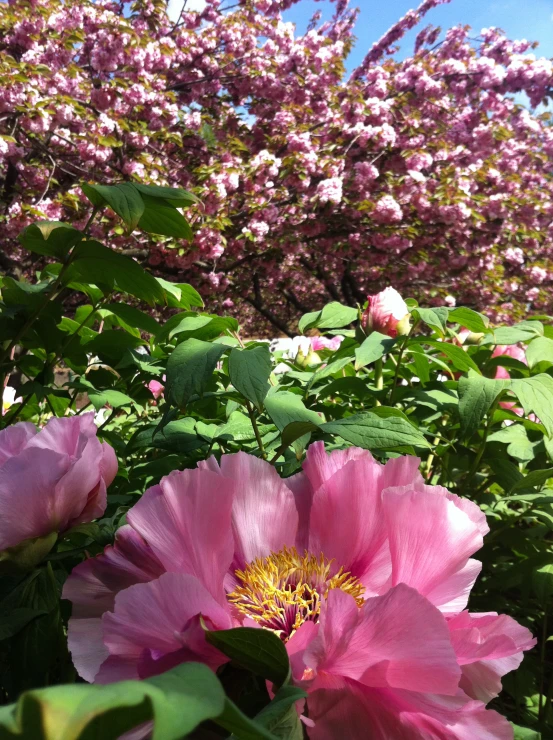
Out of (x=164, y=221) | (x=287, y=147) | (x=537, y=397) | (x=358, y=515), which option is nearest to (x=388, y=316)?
(x=537, y=397)

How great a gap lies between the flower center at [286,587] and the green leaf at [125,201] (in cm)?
27

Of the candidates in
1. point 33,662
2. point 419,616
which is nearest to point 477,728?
point 419,616

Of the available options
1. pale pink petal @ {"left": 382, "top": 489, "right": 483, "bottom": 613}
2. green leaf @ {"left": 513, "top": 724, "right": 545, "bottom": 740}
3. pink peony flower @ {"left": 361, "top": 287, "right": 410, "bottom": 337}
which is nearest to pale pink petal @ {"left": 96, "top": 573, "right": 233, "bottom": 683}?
pale pink petal @ {"left": 382, "top": 489, "right": 483, "bottom": 613}

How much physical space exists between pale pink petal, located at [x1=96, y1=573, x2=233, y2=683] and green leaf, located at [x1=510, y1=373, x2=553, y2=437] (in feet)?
1.25

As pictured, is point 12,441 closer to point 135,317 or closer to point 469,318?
point 135,317

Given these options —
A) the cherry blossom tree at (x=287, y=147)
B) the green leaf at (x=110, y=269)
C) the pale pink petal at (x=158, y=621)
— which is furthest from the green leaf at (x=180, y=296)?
the cherry blossom tree at (x=287, y=147)

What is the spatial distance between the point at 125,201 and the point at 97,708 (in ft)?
1.27

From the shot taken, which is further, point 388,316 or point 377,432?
point 388,316

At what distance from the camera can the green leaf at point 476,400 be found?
21.1 inches

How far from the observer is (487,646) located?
26cm

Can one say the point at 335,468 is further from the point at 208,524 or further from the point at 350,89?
the point at 350,89

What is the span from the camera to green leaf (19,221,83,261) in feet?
1.64

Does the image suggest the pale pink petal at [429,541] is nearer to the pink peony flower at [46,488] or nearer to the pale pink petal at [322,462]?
the pale pink petal at [322,462]

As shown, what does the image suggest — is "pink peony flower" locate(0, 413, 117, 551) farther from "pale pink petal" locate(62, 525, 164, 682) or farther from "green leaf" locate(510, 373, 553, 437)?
"green leaf" locate(510, 373, 553, 437)
